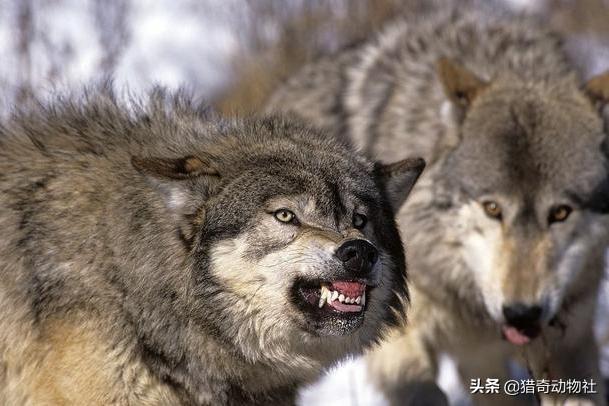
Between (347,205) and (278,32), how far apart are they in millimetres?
6759

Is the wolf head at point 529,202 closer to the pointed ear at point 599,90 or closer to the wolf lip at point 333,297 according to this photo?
the pointed ear at point 599,90

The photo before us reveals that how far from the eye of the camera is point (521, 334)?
5.36 meters

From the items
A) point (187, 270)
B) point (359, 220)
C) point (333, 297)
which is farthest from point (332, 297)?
point (187, 270)

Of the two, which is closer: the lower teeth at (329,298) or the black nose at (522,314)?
the lower teeth at (329,298)

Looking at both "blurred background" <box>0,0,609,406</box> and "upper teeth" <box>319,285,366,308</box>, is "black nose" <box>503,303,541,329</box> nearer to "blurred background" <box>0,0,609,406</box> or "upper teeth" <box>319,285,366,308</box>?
"blurred background" <box>0,0,609,406</box>

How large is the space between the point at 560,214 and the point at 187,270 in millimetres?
2328

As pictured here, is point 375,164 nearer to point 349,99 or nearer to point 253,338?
point 253,338

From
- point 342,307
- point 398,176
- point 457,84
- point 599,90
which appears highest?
point 599,90

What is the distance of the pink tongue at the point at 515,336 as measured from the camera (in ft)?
17.6

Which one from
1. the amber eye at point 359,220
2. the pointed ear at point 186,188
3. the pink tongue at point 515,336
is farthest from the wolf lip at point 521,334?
the pointed ear at point 186,188

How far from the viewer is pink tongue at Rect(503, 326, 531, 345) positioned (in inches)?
211

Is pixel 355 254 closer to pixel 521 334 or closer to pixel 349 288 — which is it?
pixel 349 288

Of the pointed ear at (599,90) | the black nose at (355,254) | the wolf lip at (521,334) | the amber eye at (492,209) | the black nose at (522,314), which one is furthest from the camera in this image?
the pointed ear at (599,90)

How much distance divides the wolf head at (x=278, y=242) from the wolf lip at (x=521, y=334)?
1449mm
